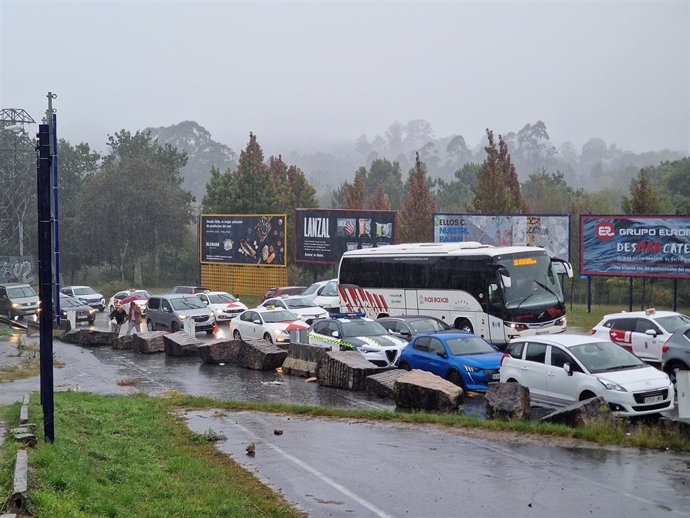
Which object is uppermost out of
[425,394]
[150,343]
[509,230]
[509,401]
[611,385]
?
[509,230]

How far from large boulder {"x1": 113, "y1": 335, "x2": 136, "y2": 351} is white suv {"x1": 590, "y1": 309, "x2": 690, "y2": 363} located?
16.4 metres

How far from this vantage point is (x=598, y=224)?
37406 mm

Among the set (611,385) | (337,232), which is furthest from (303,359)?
(337,232)

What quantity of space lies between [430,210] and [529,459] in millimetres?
47876

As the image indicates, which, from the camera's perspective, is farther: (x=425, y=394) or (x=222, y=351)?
(x=222, y=351)

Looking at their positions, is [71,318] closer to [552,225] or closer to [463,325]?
[463,325]

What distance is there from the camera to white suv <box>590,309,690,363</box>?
2166 cm

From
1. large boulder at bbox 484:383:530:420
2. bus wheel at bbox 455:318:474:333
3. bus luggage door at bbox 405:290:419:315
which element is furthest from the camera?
bus luggage door at bbox 405:290:419:315

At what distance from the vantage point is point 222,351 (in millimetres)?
26000

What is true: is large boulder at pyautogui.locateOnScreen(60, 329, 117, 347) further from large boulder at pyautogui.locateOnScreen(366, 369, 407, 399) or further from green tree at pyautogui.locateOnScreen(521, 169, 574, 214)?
green tree at pyautogui.locateOnScreen(521, 169, 574, 214)

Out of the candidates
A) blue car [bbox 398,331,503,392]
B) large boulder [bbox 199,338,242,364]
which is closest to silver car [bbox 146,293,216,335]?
large boulder [bbox 199,338,242,364]

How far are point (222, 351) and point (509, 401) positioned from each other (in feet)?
40.4

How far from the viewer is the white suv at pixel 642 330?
71.1 ft

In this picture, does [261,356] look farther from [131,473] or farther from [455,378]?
[131,473]
